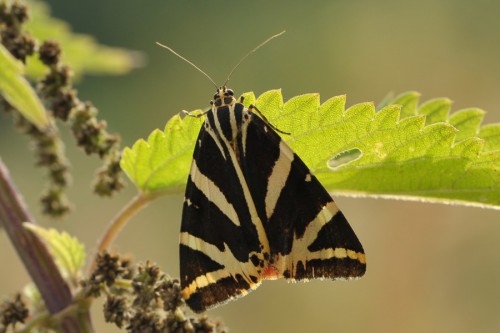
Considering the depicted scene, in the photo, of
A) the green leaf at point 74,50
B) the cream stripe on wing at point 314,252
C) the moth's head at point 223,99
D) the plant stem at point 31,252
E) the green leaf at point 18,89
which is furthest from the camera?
the green leaf at point 74,50

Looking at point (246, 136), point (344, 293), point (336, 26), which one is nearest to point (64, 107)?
point (246, 136)

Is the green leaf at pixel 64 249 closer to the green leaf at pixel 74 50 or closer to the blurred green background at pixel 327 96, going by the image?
the green leaf at pixel 74 50

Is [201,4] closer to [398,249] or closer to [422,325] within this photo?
[398,249]

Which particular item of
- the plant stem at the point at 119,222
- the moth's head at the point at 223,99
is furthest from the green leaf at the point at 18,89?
the moth's head at the point at 223,99

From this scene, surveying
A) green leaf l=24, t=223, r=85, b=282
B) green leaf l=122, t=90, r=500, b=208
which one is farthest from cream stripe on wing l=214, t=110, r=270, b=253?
green leaf l=24, t=223, r=85, b=282

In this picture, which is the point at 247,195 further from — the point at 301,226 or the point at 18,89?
the point at 18,89

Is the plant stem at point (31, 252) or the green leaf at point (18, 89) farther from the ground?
the green leaf at point (18, 89)
